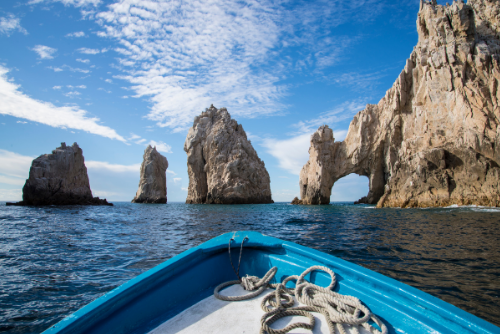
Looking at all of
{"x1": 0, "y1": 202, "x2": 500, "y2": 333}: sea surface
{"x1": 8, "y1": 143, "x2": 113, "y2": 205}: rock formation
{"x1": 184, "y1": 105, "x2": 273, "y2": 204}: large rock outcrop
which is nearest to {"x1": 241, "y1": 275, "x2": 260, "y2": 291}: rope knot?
{"x1": 0, "y1": 202, "x2": 500, "y2": 333}: sea surface

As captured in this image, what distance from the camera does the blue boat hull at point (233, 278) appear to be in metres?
1.54

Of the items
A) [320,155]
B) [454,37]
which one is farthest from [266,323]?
[320,155]

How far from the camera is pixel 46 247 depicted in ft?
22.1

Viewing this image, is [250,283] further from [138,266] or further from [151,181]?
[151,181]

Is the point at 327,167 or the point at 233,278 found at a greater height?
the point at 327,167

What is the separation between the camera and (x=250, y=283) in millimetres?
2398

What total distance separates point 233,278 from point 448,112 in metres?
27.9

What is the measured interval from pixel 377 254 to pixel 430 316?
4.57m

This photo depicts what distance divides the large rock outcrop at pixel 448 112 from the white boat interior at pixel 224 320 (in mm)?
25167

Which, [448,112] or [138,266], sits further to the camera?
[448,112]

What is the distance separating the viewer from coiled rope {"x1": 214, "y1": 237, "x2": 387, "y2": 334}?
167 cm

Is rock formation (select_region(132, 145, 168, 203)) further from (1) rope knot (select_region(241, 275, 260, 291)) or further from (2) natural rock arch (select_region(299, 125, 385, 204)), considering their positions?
(1) rope knot (select_region(241, 275, 260, 291))

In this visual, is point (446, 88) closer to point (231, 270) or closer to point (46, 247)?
point (231, 270)

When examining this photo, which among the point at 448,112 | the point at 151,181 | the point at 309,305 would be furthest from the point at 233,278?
the point at 151,181
